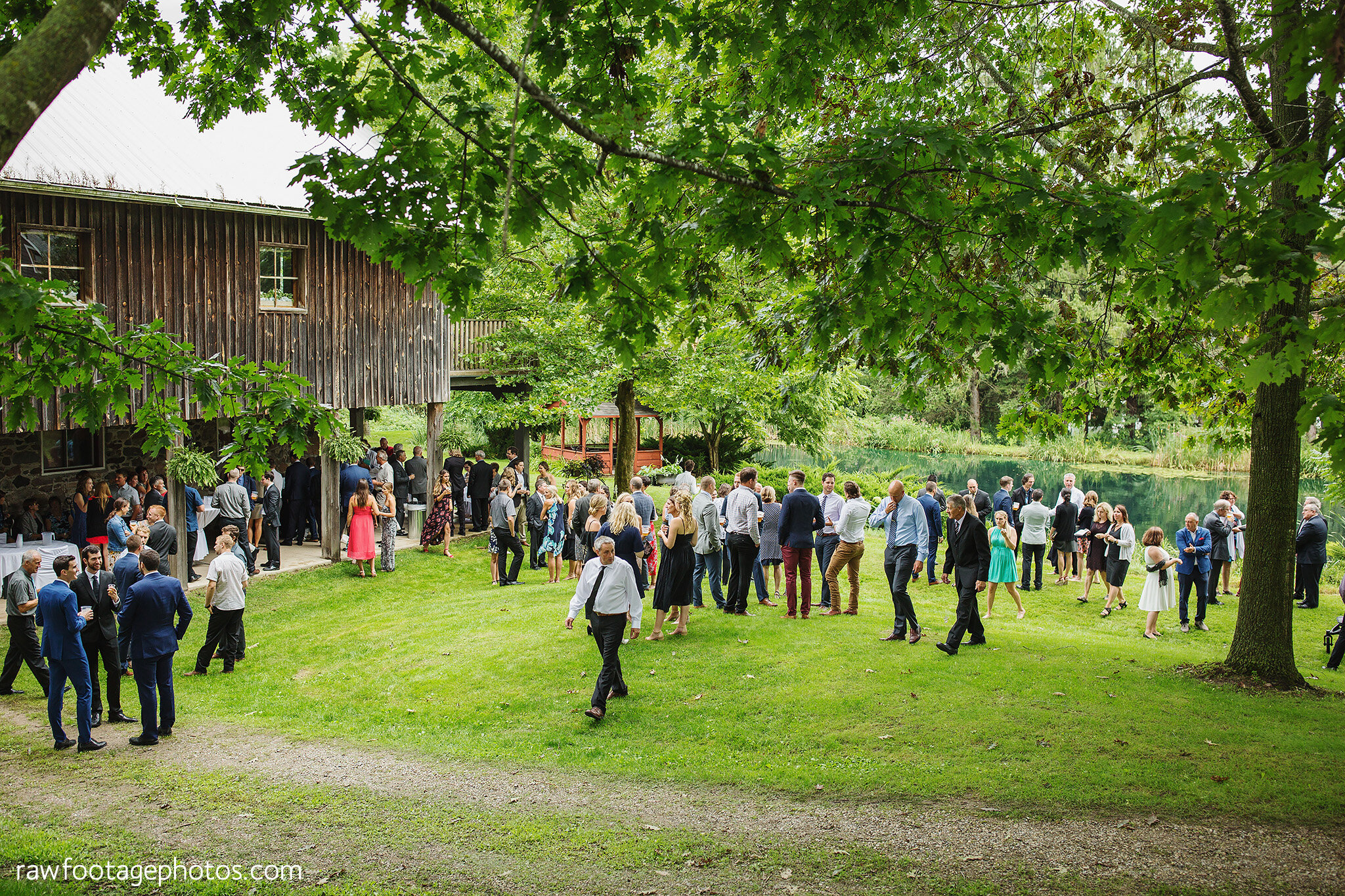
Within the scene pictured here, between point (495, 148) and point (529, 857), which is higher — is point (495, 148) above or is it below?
above

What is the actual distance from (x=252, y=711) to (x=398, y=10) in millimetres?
7398

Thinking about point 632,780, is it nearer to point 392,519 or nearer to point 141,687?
point 141,687

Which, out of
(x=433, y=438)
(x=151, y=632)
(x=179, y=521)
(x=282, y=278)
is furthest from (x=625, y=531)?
(x=433, y=438)

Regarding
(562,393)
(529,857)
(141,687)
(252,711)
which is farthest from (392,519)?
(529,857)

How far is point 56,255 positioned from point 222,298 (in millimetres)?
2180

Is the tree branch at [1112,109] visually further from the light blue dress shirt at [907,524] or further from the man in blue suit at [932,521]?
the man in blue suit at [932,521]

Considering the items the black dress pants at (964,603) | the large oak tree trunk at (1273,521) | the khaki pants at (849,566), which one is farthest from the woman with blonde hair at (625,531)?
the large oak tree trunk at (1273,521)

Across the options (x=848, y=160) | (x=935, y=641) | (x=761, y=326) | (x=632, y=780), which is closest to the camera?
(x=848, y=160)

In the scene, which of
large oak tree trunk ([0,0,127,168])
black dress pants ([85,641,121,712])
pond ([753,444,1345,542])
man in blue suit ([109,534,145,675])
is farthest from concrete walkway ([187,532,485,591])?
pond ([753,444,1345,542])

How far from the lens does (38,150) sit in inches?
432

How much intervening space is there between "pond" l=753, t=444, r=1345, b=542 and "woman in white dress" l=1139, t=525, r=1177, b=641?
37.3ft

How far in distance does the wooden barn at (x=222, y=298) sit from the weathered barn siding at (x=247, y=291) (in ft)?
0.06

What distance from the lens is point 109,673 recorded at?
28.8 feet

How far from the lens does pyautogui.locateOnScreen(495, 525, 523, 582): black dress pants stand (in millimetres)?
14578
